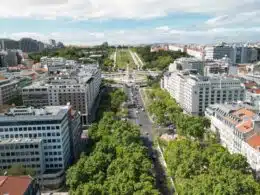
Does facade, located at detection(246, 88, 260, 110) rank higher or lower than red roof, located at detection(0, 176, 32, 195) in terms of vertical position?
higher

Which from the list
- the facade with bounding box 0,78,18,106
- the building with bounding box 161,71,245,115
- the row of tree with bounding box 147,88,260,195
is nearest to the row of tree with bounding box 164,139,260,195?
the row of tree with bounding box 147,88,260,195

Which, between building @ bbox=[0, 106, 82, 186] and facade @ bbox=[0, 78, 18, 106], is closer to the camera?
building @ bbox=[0, 106, 82, 186]

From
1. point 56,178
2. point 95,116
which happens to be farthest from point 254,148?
point 95,116

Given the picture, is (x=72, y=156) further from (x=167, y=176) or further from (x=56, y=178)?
(x=167, y=176)

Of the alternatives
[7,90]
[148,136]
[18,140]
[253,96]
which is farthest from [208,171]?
[7,90]

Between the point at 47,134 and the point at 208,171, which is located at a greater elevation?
the point at 47,134

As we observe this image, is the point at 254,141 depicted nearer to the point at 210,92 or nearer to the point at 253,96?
the point at 210,92

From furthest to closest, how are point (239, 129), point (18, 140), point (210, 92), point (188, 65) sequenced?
point (188, 65), point (210, 92), point (239, 129), point (18, 140)

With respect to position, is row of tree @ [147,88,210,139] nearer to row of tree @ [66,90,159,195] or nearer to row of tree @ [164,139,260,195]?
row of tree @ [164,139,260,195]
